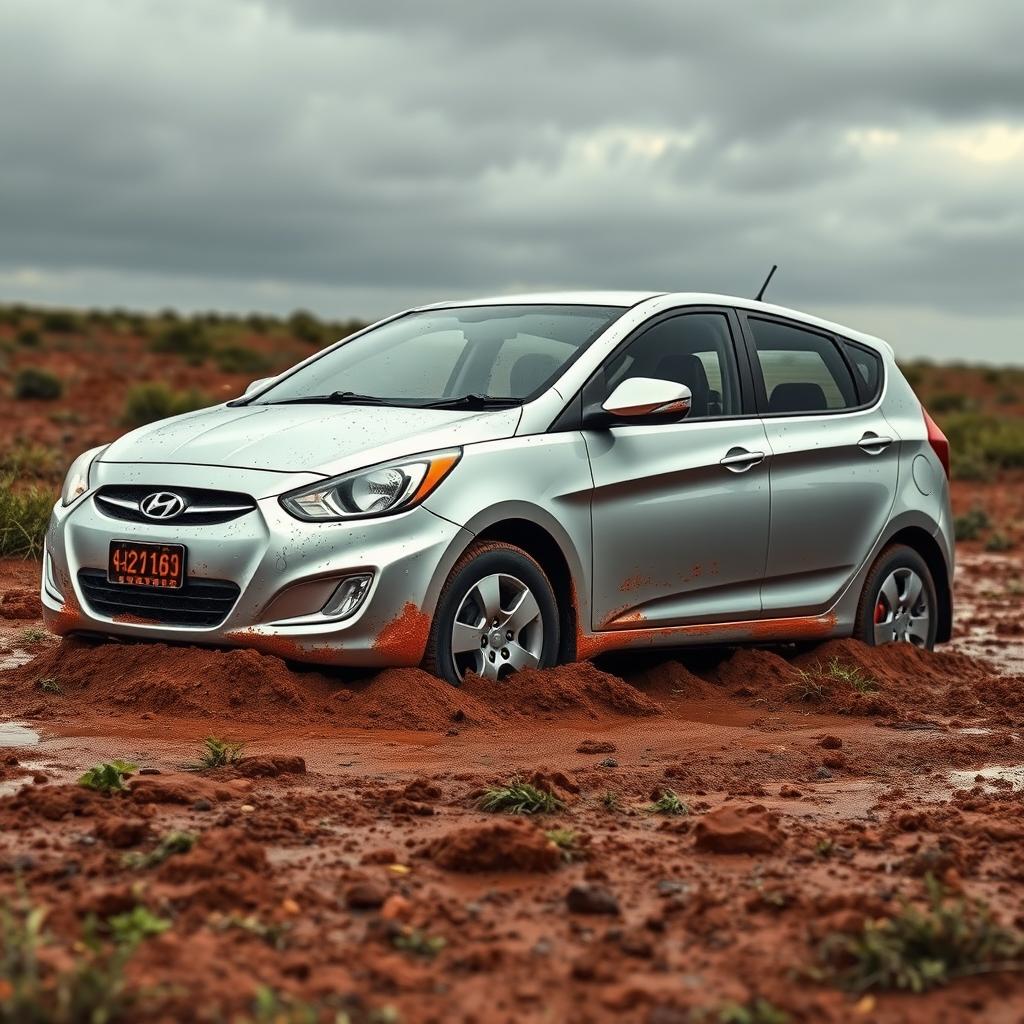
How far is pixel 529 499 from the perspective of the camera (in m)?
6.98

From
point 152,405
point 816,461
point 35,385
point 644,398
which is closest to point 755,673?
point 816,461

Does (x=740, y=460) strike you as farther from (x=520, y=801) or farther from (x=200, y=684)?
(x=520, y=801)

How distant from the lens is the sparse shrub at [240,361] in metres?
35.9

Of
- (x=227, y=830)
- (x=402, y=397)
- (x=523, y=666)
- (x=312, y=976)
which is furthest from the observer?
(x=402, y=397)

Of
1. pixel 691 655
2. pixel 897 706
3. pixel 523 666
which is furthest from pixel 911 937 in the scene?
Answer: pixel 691 655

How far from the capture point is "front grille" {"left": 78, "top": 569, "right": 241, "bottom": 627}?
261 inches

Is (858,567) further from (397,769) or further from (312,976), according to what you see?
(312,976)

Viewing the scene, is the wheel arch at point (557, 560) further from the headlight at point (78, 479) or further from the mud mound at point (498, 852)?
the mud mound at point (498, 852)

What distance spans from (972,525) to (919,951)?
609 inches

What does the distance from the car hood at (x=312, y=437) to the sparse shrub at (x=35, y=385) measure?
18638 mm

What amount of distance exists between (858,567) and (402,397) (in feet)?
8.25

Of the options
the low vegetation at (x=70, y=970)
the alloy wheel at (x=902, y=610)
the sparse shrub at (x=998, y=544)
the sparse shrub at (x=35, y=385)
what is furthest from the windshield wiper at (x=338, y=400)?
the sparse shrub at (x=35, y=385)

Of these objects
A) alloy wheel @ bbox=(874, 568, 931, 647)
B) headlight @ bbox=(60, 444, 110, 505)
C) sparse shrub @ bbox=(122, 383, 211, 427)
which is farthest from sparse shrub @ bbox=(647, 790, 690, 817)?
sparse shrub @ bbox=(122, 383, 211, 427)

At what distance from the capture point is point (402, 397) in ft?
25.1
